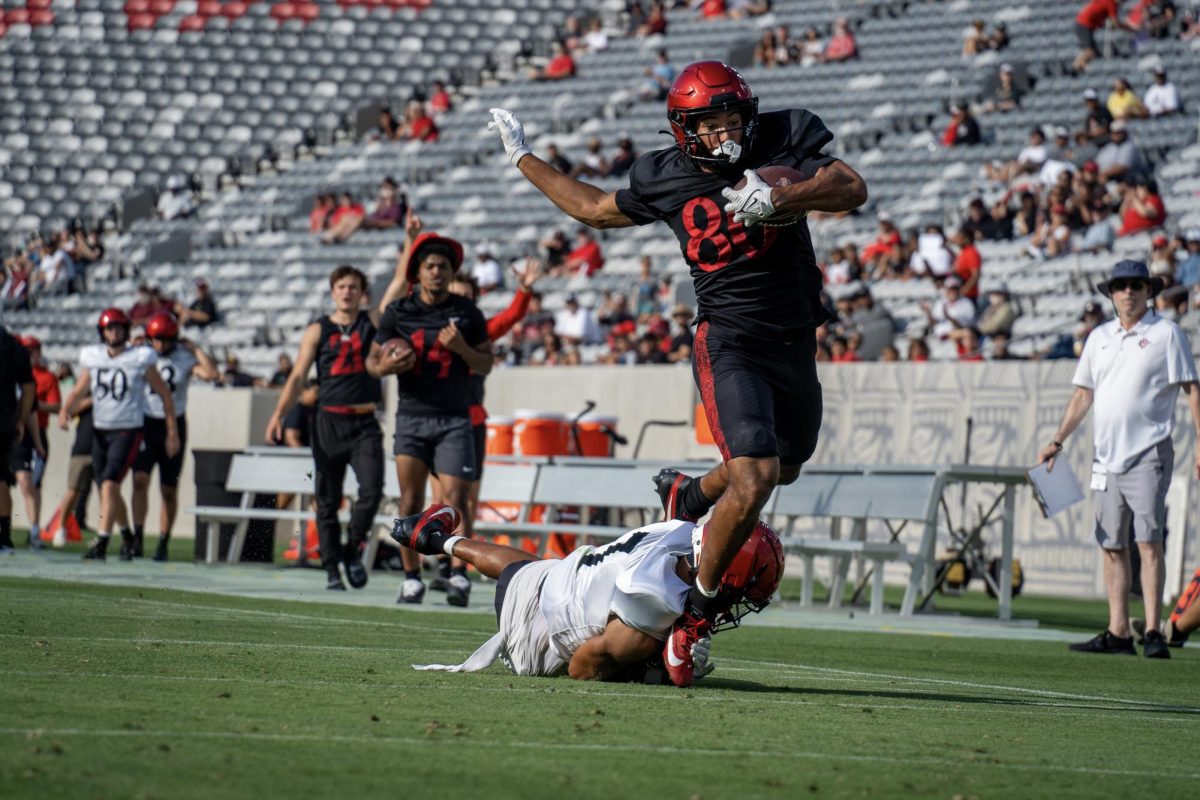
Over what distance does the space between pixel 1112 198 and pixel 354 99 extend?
20.7 meters

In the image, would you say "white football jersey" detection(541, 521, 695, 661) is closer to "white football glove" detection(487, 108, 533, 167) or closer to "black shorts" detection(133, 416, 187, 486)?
"white football glove" detection(487, 108, 533, 167)

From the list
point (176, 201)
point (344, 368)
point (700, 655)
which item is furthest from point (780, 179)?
point (176, 201)

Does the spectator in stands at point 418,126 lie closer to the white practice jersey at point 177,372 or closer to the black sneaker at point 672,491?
the white practice jersey at point 177,372

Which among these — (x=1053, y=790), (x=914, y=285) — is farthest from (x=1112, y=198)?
(x=1053, y=790)

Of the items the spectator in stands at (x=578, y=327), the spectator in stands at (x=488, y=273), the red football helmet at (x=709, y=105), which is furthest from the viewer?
the spectator in stands at (x=488, y=273)

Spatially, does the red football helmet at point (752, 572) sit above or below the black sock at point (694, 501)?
below

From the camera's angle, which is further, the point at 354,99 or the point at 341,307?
the point at 354,99

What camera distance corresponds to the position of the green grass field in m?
4.09

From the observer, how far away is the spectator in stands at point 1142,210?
66.6 feet

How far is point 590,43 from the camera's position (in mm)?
36719

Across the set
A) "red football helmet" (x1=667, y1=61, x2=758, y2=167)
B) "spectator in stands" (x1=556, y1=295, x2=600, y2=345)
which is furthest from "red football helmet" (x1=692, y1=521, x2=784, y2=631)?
"spectator in stands" (x1=556, y1=295, x2=600, y2=345)

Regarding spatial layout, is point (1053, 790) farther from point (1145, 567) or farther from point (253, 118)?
point (253, 118)

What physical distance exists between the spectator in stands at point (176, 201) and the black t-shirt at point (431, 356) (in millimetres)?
25381

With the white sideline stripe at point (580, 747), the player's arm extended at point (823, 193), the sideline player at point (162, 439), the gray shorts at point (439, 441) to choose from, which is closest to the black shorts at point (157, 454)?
the sideline player at point (162, 439)
